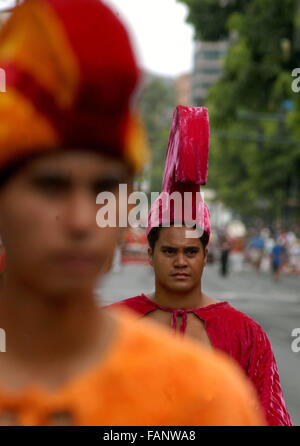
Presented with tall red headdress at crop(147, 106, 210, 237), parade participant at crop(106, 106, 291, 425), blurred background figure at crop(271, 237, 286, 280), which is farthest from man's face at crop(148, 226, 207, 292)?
blurred background figure at crop(271, 237, 286, 280)

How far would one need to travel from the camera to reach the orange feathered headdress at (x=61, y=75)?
1.23m

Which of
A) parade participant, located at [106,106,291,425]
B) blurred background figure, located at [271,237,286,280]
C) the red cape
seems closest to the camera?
the red cape

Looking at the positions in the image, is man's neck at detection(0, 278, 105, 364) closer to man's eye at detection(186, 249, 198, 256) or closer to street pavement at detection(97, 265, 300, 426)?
street pavement at detection(97, 265, 300, 426)

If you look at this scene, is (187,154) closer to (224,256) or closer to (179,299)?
(179,299)

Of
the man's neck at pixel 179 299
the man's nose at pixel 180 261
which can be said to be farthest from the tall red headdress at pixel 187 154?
the man's neck at pixel 179 299

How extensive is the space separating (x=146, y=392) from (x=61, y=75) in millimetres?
510

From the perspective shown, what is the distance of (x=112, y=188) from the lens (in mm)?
1352

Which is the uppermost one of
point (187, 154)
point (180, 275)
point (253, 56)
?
point (253, 56)

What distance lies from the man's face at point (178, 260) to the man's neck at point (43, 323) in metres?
2.34

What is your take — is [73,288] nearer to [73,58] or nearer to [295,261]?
[73,58]

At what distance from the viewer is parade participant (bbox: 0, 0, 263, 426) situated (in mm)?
1243

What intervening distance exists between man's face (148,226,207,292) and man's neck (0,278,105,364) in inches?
91.9

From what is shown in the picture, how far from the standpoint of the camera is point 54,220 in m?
1.28

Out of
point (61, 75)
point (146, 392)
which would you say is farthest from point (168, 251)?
point (61, 75)
